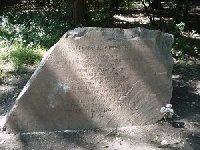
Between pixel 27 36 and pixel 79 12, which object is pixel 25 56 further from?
pixel 79 12

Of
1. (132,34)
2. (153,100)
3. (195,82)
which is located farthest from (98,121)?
(195,82)

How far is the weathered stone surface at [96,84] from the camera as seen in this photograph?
5.41 meters

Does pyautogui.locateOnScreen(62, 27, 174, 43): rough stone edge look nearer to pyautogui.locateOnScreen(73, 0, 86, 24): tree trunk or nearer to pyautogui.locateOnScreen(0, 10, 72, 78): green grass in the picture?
pyautogui.locateOnScreen(0, 10, 72, 78): green grass

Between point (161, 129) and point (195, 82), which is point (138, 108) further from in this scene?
point (195, 82)

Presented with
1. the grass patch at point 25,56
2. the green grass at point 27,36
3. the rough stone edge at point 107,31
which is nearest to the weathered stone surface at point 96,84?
the rough stone edge at point 107,31

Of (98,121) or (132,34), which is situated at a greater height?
(132,34)

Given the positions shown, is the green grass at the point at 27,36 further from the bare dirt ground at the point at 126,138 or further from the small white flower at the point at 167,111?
the small white flower at the point at 167,111

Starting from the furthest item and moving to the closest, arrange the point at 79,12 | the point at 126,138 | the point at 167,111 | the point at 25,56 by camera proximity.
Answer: the point at 79,12 → the point at 25,56 → the point at 167,111 → the point at 126,138

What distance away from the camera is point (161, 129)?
214 inches

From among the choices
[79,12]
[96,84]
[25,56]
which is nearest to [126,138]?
[96,84]

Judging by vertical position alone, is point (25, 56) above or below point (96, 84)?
below

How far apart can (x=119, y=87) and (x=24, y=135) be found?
1.40m

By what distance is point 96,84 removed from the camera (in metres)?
5.54

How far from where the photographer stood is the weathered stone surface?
17.8 ft
